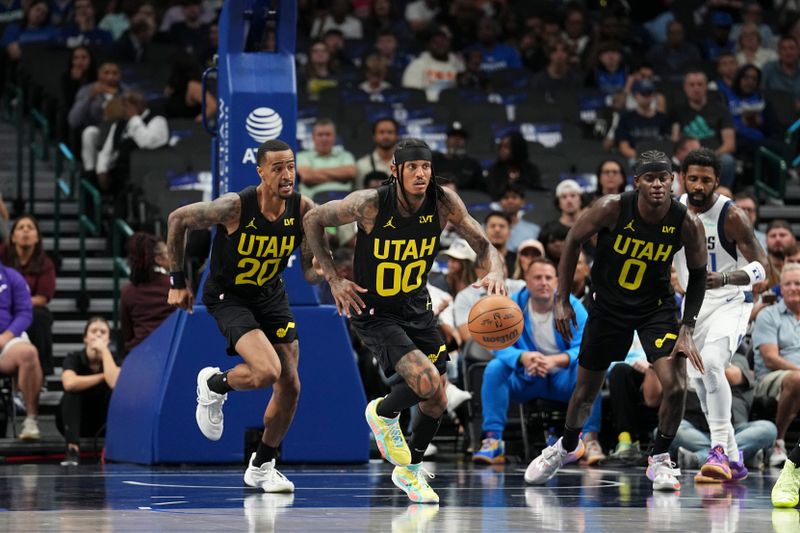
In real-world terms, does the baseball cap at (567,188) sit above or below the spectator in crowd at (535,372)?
above

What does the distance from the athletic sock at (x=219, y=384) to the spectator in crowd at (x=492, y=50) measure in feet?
35.4

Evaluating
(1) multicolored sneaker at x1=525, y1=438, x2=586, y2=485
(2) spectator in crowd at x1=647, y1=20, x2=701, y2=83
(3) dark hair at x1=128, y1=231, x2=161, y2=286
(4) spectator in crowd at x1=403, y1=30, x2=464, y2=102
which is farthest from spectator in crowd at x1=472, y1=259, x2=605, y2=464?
(2) spectator in crowd at x1=647, y1=20, x2=701, y2=83

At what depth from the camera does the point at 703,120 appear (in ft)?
57.7

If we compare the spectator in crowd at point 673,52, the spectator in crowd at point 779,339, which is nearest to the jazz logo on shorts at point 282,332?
the spectator in crowd at point 779,339

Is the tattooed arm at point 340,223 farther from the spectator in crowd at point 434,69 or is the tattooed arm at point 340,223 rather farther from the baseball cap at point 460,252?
the spectator in crowd at point 434,69

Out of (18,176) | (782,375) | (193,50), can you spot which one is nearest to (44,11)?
(193,50)

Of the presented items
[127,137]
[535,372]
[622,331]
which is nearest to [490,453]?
[535,372]

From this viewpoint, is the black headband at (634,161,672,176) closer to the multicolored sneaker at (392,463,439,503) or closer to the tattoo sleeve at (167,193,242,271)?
the multicolored sneaker at (392,463,439,503)

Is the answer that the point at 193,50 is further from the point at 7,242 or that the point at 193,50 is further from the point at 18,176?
the point at 7,242

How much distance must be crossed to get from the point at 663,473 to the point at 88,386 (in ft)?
17.3

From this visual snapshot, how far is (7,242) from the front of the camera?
14664 millimetres

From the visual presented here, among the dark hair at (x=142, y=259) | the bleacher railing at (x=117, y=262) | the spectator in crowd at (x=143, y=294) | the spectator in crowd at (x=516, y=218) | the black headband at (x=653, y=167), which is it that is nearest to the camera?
the black headband at (x=653, y=167)

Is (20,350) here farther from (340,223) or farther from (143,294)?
(340,223)

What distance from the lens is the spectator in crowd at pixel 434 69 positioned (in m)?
19.4
